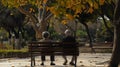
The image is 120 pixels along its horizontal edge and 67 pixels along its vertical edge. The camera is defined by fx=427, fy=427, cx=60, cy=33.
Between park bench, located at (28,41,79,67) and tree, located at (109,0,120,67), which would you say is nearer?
tree, located at (109,0,120,67)

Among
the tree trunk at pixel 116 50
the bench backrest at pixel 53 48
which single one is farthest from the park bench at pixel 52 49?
the tree trunk at pixel 116 50

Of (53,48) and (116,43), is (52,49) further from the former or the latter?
(116,43)

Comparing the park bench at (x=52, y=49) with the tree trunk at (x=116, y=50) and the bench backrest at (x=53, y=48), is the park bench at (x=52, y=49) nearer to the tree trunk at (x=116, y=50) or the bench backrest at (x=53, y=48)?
the bench backrest at (x=53, y=48)

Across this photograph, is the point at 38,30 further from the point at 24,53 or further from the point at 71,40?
the point at 71,40

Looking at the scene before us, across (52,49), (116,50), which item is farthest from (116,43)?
(52,49)

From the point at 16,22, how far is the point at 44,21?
22858 millimetres

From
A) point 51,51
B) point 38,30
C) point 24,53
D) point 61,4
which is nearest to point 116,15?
point 61,4

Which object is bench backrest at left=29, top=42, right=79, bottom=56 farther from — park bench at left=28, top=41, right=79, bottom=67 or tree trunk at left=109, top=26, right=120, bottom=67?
tree trunk at left=109, top=26, right=120, bottom=67

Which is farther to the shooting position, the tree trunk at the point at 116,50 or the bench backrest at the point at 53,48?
the bench backrest at the point at 53,48

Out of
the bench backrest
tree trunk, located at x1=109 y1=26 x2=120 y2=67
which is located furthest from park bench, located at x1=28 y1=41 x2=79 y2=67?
tree trunk, located at x1=109 y1=26 x2=120 y2=67

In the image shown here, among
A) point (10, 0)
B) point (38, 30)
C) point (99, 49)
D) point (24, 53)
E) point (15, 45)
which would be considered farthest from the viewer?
point (15, 45)

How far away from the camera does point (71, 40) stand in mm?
18781

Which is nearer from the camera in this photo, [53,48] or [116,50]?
[116,50]

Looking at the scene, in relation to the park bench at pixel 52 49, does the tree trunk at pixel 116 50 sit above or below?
above
